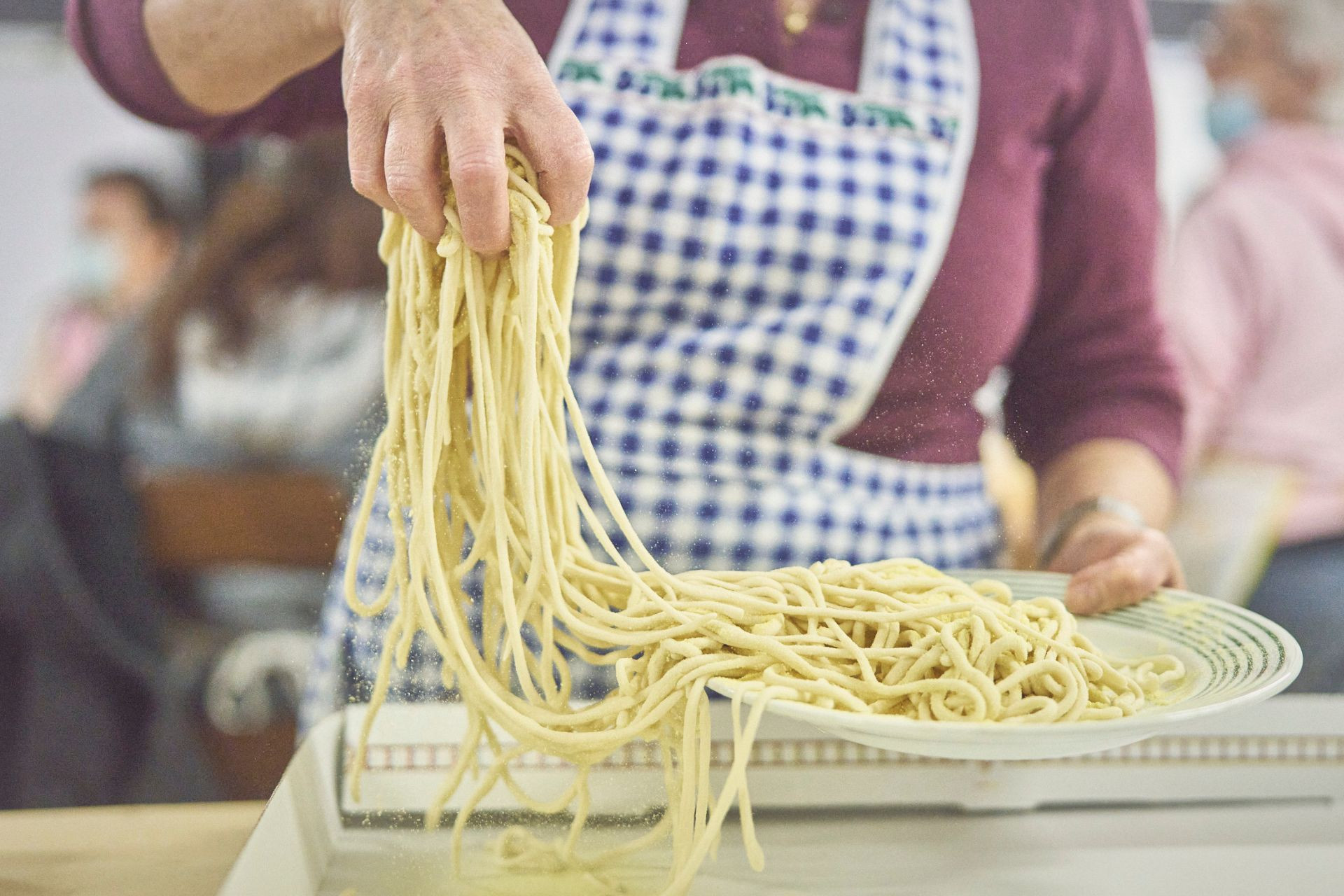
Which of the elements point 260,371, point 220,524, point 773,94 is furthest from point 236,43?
point 260,371

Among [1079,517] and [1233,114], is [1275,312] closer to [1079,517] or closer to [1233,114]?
[1233,114]

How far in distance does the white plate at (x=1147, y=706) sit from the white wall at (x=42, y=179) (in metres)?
1.51

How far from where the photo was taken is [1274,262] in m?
1.26

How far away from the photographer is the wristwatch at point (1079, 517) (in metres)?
0.63

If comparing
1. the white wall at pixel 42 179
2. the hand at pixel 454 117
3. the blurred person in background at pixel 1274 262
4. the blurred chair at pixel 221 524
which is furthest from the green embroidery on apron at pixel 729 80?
the white wall at pixel 42 179

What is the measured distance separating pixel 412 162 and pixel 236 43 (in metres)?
0.21

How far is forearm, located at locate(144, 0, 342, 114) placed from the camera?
56 centimetres

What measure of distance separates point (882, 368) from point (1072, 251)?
176 mm


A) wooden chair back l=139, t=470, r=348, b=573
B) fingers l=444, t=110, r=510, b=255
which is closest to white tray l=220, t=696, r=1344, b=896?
fingers l=444, t=110, r=510, b=255

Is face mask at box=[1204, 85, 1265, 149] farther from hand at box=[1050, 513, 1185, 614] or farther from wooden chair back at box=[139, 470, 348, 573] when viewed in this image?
wooden chair back at box=[139, 470, 348, 573]

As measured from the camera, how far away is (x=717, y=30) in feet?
1.95

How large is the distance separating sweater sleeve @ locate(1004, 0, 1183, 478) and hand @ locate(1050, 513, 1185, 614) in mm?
50

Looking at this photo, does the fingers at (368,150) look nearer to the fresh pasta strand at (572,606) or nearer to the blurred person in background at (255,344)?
the fresh pasta strand at (572,606)

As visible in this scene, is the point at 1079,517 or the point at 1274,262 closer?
the point at 1079,517
